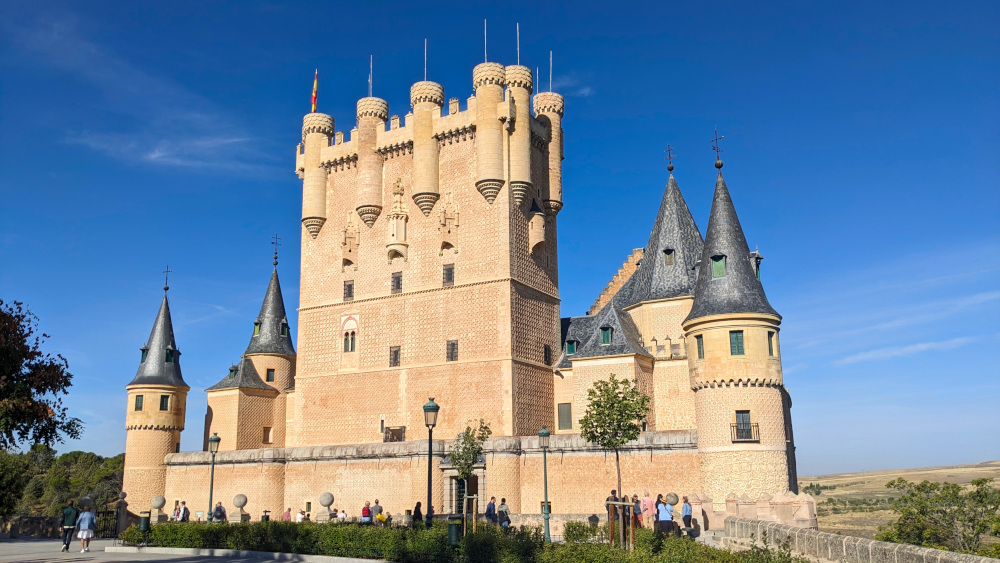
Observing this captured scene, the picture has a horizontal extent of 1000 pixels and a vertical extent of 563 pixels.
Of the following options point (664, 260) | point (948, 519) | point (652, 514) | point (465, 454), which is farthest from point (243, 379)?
point (948, 519)

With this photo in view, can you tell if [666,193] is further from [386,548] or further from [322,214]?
[386,548]

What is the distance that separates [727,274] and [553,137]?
1397 centimetres

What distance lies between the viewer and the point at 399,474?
32.5m

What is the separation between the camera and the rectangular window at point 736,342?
2688 centimetres

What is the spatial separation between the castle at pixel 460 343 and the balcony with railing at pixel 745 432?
444 mm

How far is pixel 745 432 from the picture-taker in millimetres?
26094

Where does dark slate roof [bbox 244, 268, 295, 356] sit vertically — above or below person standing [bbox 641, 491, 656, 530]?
above

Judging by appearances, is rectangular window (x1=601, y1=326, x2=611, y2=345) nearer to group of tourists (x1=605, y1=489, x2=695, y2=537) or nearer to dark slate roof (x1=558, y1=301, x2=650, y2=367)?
dark slate roof (x1=558, y1=301, x2=650, y2=367)

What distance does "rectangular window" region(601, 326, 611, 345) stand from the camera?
108ft

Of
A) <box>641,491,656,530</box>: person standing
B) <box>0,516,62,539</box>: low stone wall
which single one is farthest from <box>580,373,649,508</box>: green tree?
<box>0,516,62,539</box>: low stone wall

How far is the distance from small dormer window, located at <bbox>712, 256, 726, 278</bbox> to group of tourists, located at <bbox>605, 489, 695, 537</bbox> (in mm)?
7863

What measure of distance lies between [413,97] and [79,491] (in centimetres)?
4664

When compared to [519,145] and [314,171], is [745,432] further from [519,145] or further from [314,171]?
[314,171]

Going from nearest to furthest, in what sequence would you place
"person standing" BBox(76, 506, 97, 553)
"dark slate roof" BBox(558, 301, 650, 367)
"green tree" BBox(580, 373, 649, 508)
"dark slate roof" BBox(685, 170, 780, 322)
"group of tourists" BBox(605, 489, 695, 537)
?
"group of tourists" BBox(605, 489, 695, 537) < "person standing" BBox(76, 506, 97, 553) < "green tree" BBox(580, 373, 649, 508) < "dark slate roof" BBox(685, 170, 780, 322) < "dark slate roof" BBox(558, 301, 650, 367)
